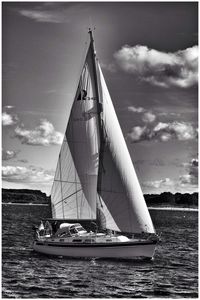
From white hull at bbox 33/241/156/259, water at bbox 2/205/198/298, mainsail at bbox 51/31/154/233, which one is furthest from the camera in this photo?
mainsail at bbox 51/31/154/233

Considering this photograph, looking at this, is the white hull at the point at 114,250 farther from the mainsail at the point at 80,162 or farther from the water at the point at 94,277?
the mainsail at the point at 80,162

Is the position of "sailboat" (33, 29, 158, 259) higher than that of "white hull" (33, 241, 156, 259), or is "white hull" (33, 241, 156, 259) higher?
"sailboat" (33, 29, 158, 259)

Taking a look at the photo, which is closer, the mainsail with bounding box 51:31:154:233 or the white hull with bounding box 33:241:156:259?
the white hull with bounding box 33:241:156:259

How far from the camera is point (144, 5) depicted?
28.7 metres

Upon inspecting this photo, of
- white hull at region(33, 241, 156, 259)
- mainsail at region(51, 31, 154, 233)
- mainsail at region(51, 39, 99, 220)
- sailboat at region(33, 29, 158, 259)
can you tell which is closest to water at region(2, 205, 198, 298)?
white hull at region(33, 241, 156, 259)

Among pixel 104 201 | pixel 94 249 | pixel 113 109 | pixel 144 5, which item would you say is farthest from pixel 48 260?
pixel 144 5

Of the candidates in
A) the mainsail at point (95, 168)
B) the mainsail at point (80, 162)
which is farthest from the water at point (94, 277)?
the mainsail at point (80, 162)

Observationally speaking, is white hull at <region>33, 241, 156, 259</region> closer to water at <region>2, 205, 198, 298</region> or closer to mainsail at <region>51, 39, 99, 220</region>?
water at <region>2, 205, 198, 298</region>

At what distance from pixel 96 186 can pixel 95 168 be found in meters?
1.36

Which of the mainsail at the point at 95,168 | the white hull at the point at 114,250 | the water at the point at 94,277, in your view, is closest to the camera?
the water at the point at 94,277

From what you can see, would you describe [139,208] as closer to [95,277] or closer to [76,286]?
[95,277]

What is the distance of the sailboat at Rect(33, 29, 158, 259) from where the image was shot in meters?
36.2

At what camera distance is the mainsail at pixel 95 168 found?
36.3 meters

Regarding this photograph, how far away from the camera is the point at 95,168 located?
3812 centimetres
